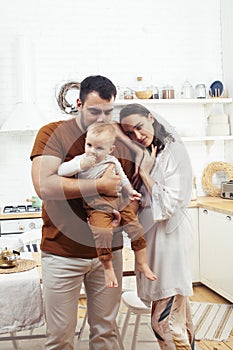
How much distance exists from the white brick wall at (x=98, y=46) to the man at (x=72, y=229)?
110 inches

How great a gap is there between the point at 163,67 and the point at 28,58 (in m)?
1.37

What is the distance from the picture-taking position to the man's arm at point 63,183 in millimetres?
2211

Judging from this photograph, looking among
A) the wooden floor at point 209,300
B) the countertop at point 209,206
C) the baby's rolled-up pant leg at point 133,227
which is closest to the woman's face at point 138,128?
the baby's rolled-up pant leg at point 133,227

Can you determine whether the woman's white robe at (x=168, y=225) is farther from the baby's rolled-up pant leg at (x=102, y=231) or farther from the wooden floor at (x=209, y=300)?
the wooden floor at (x=209, y=300)

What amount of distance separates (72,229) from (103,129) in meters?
0.47

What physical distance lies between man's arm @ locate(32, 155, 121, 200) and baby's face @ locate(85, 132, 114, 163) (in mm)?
62

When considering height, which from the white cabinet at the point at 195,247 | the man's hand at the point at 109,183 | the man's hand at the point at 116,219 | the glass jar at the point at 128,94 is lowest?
the white cabinet at the point at 195,247

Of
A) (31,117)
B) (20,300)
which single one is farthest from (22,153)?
(20,300)

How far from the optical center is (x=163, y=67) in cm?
543

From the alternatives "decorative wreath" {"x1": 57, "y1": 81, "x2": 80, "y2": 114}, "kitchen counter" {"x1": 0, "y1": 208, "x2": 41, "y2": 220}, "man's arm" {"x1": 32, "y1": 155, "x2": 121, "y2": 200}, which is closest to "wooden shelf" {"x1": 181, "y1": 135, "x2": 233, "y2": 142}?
"decorative wreath" {"x1": 57, "y1": 81, "x2": 80, "y2": 114}

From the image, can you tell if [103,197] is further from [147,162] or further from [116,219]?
[147,162]

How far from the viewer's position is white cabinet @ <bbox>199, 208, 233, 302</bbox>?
4347 mm

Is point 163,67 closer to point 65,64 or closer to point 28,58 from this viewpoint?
point 65,64

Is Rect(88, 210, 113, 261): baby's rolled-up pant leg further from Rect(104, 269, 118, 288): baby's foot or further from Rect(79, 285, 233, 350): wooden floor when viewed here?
Rect(79, 285, 233, 350): wooden floor
